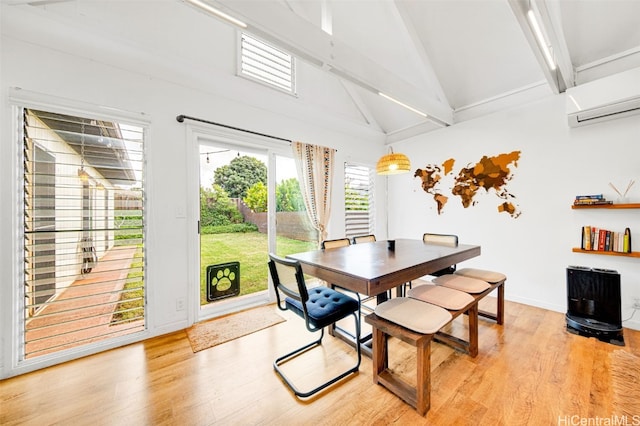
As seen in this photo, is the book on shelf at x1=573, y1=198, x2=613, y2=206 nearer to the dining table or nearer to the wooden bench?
the dining table

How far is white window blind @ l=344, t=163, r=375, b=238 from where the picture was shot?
13.8 ft

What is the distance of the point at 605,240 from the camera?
8.20 ft

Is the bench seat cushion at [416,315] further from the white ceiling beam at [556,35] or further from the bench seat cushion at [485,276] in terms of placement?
the white ceiling beam at [556,35]

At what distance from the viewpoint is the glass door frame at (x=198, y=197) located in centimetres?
263

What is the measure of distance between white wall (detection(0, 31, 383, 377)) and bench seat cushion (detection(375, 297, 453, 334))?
2.17 meters

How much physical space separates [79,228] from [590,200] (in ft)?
16.4

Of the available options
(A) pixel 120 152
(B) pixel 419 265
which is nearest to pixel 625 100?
(B) pixel 419 265

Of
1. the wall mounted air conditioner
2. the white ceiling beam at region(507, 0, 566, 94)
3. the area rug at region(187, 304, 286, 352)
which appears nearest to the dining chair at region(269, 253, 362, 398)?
the area rug at region(187, 304, 286, 352)

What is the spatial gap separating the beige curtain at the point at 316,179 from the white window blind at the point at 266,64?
0.88 meters

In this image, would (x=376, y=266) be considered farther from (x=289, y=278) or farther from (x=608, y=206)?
(x=608, y=206)

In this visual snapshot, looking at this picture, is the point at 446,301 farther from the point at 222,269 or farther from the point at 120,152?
the point at 120,152

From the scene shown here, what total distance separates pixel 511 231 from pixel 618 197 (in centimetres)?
99

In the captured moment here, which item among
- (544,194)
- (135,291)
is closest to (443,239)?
(544,194)

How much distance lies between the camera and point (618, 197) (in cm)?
249
